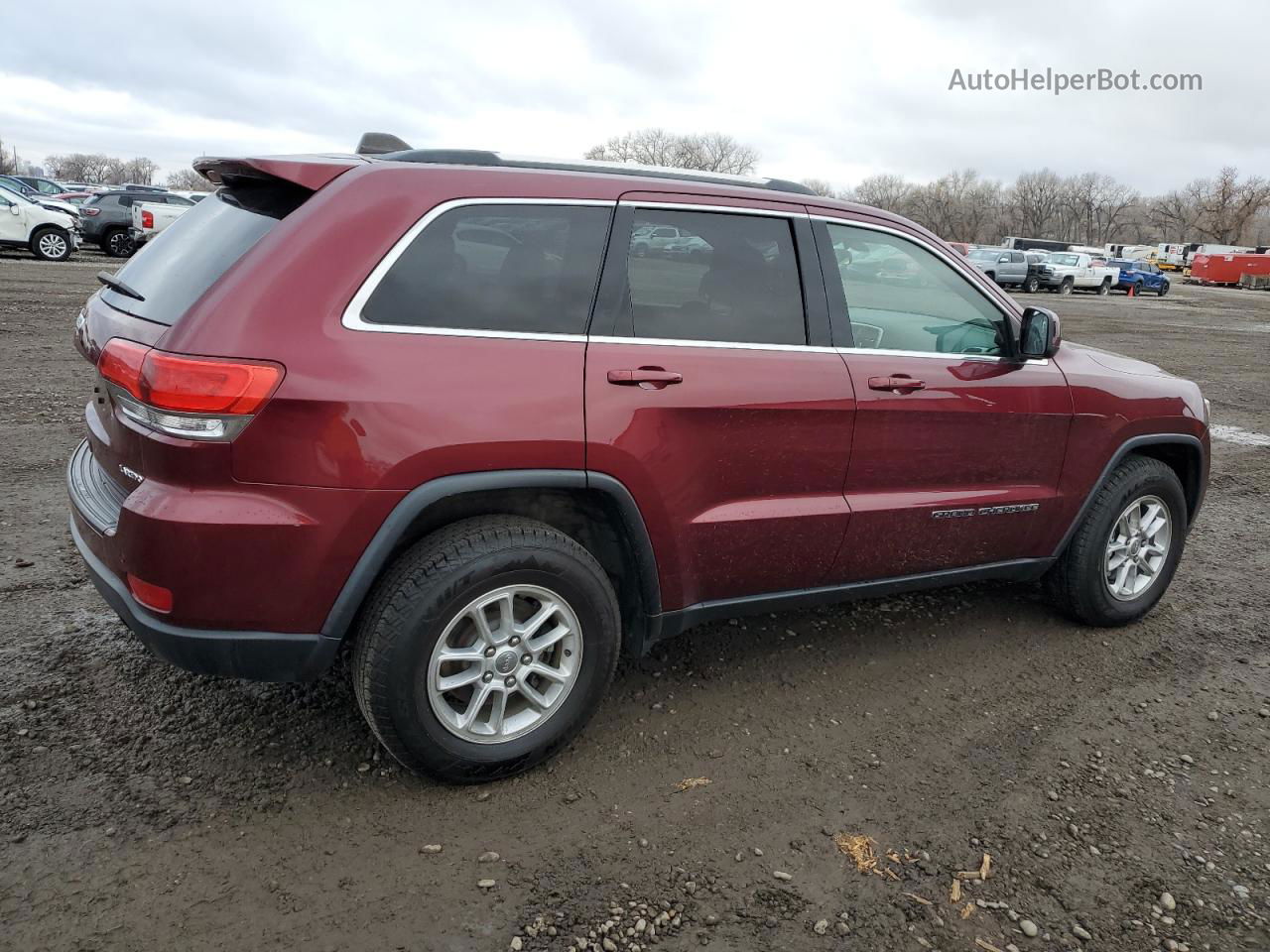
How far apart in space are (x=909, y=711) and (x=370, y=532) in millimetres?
2134

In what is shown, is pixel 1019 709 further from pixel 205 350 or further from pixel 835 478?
pixel 205 350

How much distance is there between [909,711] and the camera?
3562mm

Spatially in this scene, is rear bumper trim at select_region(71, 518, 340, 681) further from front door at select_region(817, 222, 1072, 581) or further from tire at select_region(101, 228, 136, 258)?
tire at select_region(101, 228, 136, 258)

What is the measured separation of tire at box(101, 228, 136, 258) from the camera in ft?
71.4

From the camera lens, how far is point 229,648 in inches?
102

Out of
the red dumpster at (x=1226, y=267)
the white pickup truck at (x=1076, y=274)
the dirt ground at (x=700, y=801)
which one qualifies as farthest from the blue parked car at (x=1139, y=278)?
the dirt ground at (x=700, y=801)

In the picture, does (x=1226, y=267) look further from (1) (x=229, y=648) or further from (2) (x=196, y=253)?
(1) (x=229, y=648)

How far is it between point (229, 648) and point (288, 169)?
1371mm

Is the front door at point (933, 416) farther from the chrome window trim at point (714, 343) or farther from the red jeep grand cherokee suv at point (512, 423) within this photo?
the chrome window trim at point (714, 343)

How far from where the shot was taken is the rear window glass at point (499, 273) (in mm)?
2682

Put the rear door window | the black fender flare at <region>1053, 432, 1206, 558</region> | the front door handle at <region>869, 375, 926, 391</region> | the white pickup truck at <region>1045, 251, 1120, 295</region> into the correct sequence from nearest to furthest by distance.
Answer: the rear door window → the front door handle at <region>869, 375, 926, 391</region> → the black fender flare at <region>1053, 432, 1206, 558</region> → the white pickup truck at <region>1045, 251, 1120, 295</region>

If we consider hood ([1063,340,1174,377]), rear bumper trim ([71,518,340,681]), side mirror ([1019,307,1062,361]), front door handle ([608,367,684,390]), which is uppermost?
side mirror ([1019,307,1062,361])

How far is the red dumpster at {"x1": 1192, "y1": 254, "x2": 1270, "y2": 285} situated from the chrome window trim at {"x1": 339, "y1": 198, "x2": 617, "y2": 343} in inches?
2453

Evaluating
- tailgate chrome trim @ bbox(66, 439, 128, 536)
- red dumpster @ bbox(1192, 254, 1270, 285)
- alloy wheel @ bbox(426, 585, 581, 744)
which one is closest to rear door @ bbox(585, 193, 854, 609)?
alloy wheel @ bbox(426, 585, 581, 744)
